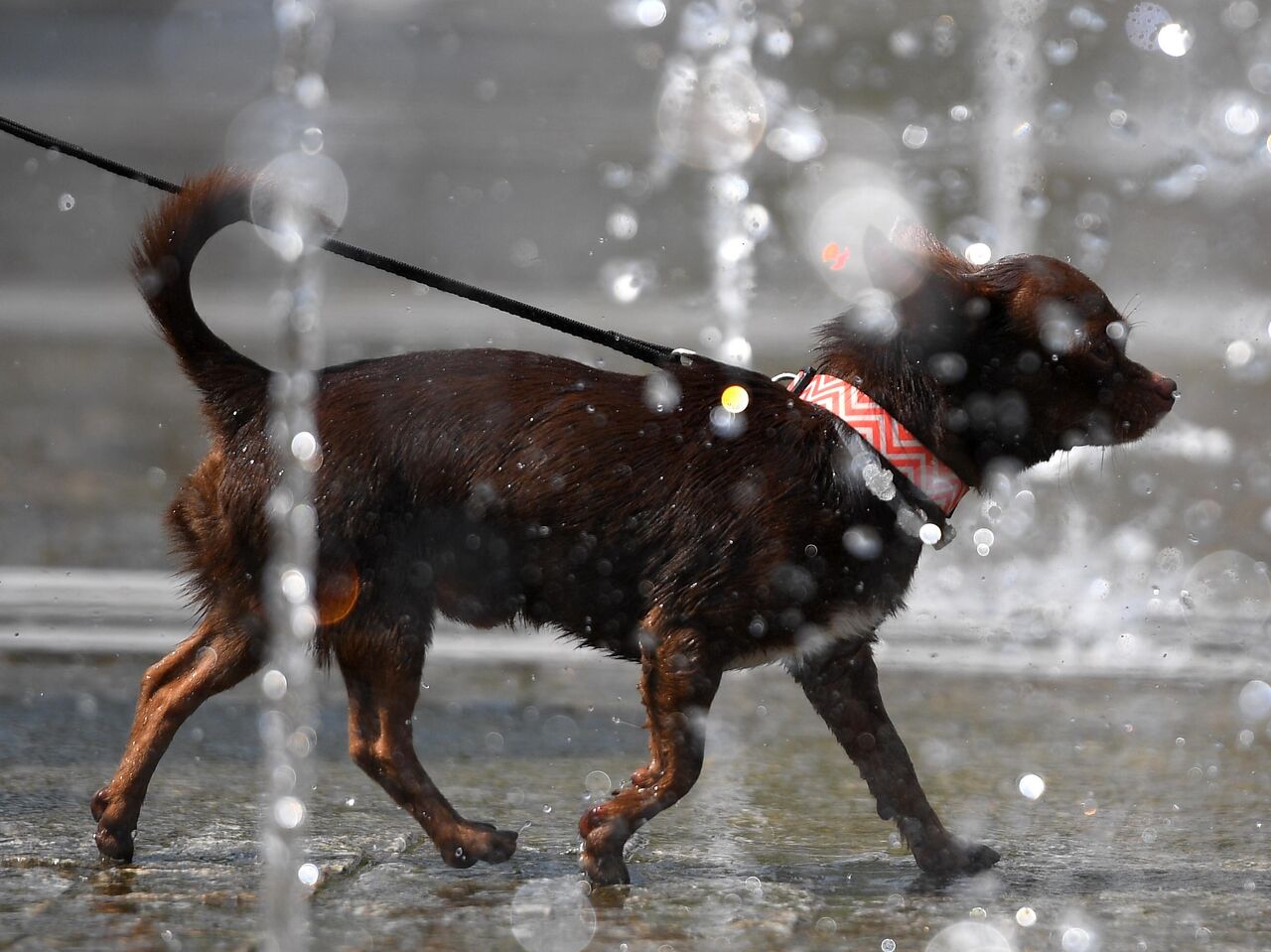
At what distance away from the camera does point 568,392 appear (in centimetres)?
328

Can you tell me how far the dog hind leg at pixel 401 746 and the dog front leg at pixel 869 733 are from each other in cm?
68

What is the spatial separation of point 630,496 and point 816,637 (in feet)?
1.43

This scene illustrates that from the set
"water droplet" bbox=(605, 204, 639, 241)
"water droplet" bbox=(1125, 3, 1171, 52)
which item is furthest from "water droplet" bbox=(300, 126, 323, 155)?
"water droplet" bbox=(1125, 3, 1171, 52)

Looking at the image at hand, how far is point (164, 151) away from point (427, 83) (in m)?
2.08

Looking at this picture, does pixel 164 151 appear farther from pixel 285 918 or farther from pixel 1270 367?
pixel 285 918

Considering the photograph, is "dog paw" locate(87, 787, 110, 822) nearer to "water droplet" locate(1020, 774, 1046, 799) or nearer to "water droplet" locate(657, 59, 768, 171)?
"water droplet" locate(1020, 774, 1046, 799)

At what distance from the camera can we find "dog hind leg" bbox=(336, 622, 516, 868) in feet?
10.6

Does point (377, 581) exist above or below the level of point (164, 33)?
below

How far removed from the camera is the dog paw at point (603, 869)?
10.1 ft

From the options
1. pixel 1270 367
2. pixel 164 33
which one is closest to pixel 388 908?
pixel 1270 367

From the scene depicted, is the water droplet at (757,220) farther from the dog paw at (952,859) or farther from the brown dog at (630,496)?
the dog paw at (952,859)

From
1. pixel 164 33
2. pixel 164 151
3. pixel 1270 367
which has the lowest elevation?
pixel 1270 367

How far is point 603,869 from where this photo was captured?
307cm

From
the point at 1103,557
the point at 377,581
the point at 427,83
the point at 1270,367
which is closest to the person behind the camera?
the point at 377,581
